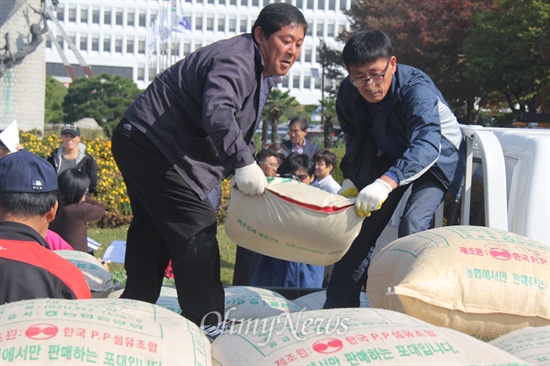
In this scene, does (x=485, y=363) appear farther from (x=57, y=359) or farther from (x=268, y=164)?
(x=268, y=164)

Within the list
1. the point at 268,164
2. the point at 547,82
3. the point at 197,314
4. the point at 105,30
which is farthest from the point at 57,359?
the point at 105,30

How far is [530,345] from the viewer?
230cm

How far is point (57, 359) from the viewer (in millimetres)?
1959

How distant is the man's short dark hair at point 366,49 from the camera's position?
3.78 meters

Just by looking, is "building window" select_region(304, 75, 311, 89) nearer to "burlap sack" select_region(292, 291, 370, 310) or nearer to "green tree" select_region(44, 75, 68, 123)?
"green tree" select_region(44, 75, 68, 123)

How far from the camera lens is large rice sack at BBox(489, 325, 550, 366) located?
2.22 meters

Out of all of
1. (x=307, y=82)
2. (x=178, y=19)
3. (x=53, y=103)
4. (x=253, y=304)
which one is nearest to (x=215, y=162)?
(x=253, y=304)

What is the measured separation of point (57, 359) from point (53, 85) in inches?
1670

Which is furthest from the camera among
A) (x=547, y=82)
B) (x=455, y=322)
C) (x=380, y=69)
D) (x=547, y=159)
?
(x=547, y=82)

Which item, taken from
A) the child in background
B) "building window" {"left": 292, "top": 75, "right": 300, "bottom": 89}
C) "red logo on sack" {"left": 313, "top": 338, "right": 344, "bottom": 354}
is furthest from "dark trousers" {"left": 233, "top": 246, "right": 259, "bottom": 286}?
"building window" {"left": 292, "top": 75, "right": 300, "bottom": 89}

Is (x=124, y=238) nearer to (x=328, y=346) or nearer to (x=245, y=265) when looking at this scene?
(x=245, y=265)

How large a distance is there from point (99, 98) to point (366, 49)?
112 ft

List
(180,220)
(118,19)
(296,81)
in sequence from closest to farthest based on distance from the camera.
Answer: (180,220)
(118,19)
(296,81)

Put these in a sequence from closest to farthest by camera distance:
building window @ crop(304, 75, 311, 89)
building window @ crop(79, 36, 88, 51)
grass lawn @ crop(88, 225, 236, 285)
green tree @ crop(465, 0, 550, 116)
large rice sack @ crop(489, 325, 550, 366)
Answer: large rice sack @ crop(489, 325, 550, 366) → grass lawn @ crop(88, 225, 236, 285) → green tree @ crop(465, 0, 550, 116) → building window @ crop(79, 36, 88, 51) → building window @ crop(304, 75, 311, 89)
